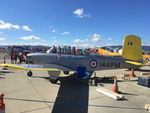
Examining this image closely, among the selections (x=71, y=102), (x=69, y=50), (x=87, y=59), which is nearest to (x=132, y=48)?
(x=87, y=59)

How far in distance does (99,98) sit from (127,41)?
209 inches

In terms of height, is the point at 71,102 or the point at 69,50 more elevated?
the point at 69,50

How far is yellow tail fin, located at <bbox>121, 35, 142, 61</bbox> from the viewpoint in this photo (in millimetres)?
8852

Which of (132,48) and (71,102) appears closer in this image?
(71,102)

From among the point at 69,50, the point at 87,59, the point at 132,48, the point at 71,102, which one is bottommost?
the point at 71,102

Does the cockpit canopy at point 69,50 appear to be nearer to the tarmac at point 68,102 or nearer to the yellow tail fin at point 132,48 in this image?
the yellow tail fin at point 132,48

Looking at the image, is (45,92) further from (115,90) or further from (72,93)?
(115,90)

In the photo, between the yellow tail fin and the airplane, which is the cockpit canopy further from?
the yellow tail fin

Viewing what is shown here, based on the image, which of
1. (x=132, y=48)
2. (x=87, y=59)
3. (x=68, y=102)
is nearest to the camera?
(x=68, y=102)

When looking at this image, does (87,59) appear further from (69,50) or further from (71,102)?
(71,102)

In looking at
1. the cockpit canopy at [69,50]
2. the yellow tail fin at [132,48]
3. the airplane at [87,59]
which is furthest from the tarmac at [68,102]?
the yellow tail fin at [132,48]

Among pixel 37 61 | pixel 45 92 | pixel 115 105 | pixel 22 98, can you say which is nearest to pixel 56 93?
pixel 45 92

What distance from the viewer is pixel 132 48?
891cm

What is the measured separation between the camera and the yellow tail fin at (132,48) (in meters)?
8.85
